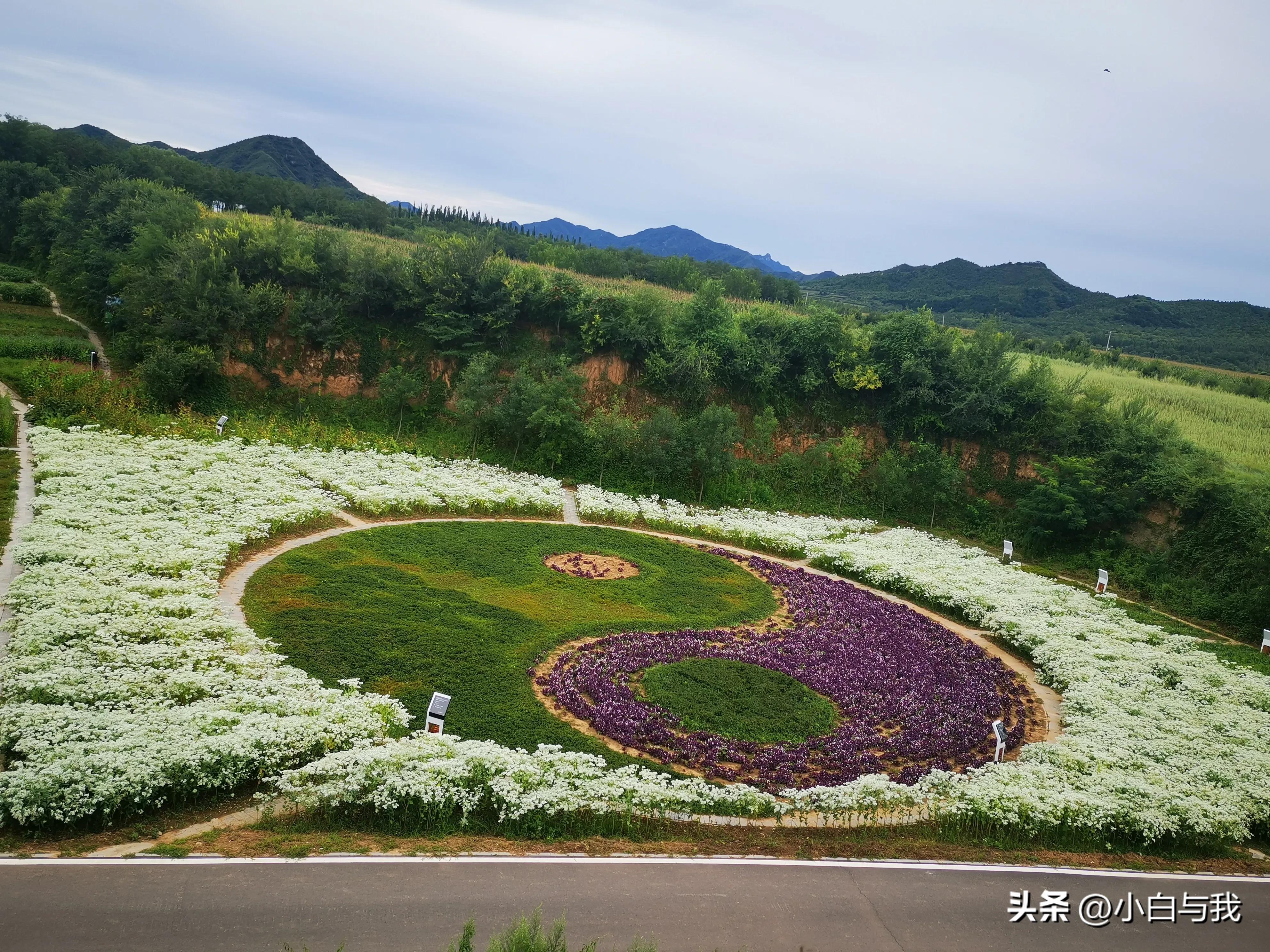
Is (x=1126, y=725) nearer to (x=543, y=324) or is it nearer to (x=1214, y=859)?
(x=1214, y=859)

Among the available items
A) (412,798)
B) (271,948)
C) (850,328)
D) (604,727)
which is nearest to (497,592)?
(604,727)

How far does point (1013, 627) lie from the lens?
56.2 feet

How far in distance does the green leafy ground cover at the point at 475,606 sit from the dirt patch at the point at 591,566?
241mm

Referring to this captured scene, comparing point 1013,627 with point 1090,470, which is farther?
point 1090,470

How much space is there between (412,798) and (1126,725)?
38.2 feet

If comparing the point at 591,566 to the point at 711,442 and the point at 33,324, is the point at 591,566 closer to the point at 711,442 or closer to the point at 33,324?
the point at 711,442

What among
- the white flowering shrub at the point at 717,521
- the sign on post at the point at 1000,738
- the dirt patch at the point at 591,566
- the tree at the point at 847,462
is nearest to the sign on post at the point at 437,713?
the sign on post at the point at 1000,738

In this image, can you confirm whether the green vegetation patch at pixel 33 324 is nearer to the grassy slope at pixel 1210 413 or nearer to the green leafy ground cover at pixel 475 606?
the green leafy ground cover at pixel 475 606

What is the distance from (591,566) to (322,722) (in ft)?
31.9

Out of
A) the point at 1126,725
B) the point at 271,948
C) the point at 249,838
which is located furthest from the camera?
the point at 1126,725

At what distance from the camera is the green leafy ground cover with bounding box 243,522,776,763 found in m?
12.0

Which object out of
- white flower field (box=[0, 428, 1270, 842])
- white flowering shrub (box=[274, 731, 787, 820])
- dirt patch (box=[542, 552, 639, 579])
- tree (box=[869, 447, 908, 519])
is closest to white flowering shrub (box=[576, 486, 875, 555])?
tree (box=[869, 447, 908, 519])

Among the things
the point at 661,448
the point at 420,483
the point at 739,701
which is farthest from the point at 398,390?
the point at 739,701

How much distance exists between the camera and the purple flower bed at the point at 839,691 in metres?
11.2
